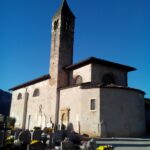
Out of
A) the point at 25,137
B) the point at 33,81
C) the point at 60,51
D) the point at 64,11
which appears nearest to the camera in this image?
the point at 25,137

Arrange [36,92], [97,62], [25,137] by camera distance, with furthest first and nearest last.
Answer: [36,92] < [97,62] < [25,137]

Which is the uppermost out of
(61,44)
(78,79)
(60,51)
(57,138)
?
(61,44)

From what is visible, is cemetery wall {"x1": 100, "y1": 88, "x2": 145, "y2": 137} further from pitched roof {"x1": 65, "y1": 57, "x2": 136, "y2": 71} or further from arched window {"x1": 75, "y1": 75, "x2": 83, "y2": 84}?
arched window {"x1": 75, "y1": 75, "x2": 83, "y2": 84}

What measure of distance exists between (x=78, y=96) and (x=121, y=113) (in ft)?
14.3

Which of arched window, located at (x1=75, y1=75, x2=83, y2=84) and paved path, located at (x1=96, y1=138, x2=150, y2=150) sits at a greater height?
arched window, located at (x1=75, y1=75, x2=83, y2=84)

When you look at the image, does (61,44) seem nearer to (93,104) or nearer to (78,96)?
(78,96)

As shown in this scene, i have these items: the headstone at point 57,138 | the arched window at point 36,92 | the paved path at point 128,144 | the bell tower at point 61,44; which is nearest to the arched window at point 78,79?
the bell tower at point 61,44

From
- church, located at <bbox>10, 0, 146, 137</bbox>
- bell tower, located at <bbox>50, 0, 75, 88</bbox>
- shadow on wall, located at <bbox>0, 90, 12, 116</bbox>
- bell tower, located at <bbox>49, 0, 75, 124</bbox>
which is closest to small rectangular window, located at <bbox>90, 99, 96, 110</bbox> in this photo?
church, located at <bbox>10, 0, 146, 137</bbox>

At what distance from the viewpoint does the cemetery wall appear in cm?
1947

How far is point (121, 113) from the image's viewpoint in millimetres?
20016

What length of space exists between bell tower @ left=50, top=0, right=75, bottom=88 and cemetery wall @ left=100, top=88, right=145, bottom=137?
722 cm

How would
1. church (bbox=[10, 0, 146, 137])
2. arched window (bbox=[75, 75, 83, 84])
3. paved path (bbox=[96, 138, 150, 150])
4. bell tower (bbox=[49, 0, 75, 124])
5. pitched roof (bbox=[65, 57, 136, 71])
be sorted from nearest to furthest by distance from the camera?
1. paved path (bbox=[96, 138, 150, 150])
2. church (bbox=[10, 0, 146, 137])
3. pitched roof (bbox=[65, 57, 136, 71])
4. arched window (bbox=[75, 75, 83, 84])
5. bell tower (bbox=[49, 0, 75, 124])

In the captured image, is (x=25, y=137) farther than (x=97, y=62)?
No

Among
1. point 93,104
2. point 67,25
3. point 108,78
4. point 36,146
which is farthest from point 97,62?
point 36,146
